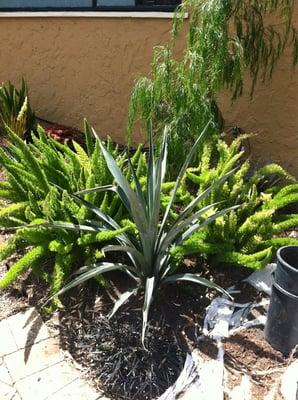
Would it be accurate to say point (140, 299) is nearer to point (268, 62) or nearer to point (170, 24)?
point (268, 62)

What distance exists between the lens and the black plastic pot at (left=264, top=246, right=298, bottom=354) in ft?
7.03

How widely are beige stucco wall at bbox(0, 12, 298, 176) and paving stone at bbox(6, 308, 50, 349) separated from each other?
2.61 m

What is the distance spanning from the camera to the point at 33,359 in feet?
7.50

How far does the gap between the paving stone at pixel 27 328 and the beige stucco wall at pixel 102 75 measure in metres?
2.61

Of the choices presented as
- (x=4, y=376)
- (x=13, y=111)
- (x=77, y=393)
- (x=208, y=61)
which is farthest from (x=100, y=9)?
(x=77, y=393)

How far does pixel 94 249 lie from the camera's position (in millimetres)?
2646

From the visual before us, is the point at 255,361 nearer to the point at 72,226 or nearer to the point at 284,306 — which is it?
the point at 284,306

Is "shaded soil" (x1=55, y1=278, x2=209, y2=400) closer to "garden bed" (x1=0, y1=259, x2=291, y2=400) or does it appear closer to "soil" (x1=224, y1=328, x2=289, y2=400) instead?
"garden bed" (x1=0, y1=259, x2=291, y2=400)

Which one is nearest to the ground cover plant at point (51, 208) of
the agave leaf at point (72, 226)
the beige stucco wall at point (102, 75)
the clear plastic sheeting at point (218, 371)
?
the agave leaf at point (72, 226)

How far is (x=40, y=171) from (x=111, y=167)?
0.81 meters

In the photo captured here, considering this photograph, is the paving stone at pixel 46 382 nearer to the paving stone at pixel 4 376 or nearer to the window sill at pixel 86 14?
the paving stone at pixel 4 376

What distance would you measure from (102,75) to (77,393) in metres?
3.87

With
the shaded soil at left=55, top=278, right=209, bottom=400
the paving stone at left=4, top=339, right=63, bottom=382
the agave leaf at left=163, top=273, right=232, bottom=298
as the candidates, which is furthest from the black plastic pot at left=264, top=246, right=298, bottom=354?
the paving stone at left=4, top=339, right=63, bottom=382

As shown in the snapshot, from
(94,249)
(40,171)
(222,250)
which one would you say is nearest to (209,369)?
(222,250)
